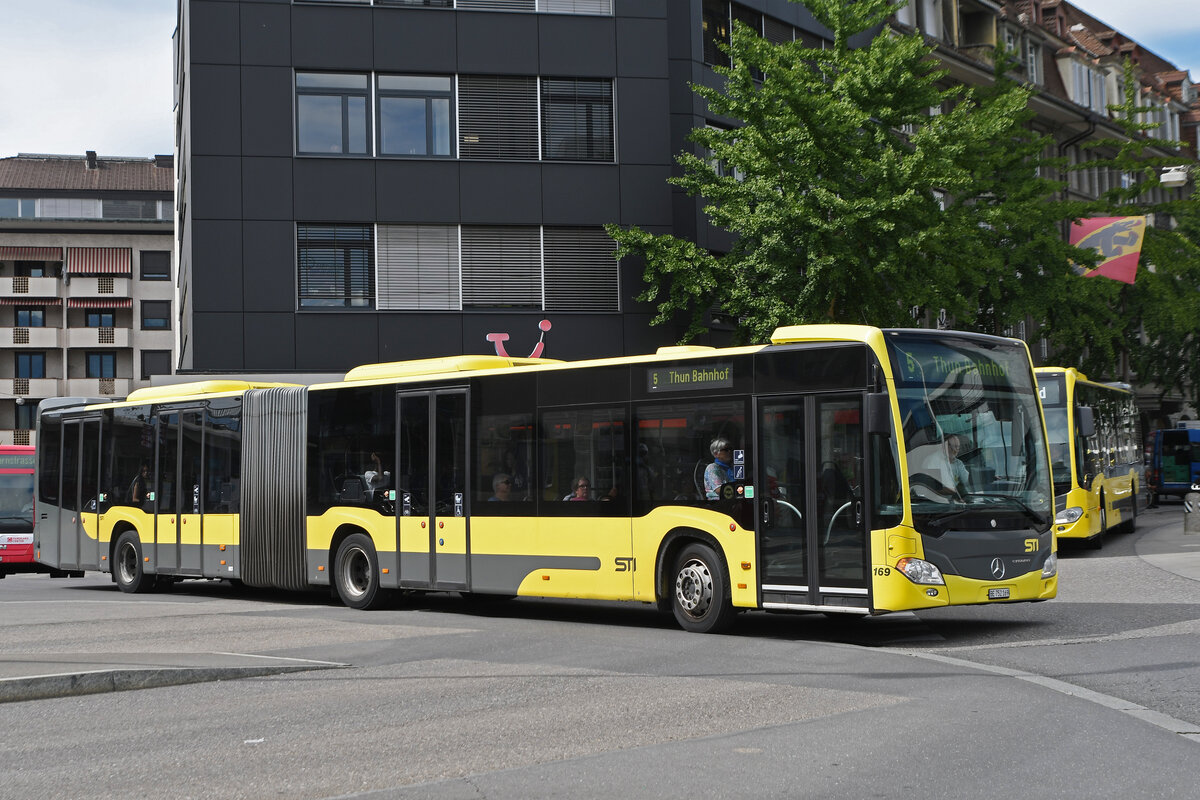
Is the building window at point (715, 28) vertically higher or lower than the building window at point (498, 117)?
higher

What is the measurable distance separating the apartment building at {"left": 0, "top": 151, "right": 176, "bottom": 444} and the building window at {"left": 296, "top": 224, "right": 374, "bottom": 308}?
51.4 m

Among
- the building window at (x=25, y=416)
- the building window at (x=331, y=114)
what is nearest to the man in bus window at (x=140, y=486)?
the building window at (x=331, y=114)

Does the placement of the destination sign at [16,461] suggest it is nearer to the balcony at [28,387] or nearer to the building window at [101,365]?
the balcony at [28,387]

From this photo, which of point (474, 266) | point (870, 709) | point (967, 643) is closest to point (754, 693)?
point (870, 709)

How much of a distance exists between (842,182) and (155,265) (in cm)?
6275

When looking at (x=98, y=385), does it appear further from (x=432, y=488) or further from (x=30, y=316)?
(x=432, y=488)

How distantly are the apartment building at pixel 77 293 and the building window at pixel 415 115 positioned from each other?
51.7 meters

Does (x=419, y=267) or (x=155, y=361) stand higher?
(x=155, y=361)

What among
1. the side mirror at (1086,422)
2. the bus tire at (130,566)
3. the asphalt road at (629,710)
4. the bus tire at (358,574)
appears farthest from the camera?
the side mirror at (1086,422)

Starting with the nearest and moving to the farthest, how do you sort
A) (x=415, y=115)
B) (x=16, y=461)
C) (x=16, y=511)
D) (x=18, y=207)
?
(x=415, y=115)
(x=16, y=511)
(x=16, y=461)
(x=18, y=207)

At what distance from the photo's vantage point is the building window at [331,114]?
30.3 m

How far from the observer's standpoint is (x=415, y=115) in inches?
1214

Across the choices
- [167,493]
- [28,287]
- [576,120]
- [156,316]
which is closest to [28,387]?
[28,287]

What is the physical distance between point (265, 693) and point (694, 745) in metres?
3.65
